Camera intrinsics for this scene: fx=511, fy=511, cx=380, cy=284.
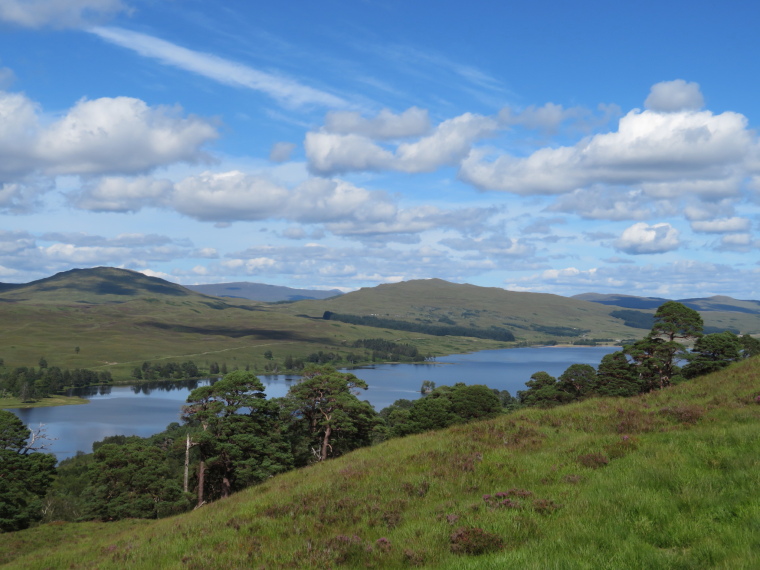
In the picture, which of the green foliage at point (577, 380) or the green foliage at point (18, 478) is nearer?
the green foliage at point (18, 478)

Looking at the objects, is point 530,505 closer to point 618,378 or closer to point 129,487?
point 129,487

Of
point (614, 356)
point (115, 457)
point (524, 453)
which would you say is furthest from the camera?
point (614, 356)

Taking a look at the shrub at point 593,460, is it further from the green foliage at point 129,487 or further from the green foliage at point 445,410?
the green foliage at point 445,410

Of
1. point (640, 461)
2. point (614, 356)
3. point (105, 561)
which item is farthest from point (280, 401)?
point (614, 356)

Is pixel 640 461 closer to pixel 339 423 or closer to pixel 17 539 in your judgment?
pixel 17 539

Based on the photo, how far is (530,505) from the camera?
11.6 meters

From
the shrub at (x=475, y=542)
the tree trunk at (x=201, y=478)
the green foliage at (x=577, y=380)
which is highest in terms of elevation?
the shrub at (x=475, y=542)

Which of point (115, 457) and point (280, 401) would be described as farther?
point (115, 457)

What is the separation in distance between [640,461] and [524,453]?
4.08 meters

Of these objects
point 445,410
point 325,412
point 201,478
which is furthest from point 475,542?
point 445,410

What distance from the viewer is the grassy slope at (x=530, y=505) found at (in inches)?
353

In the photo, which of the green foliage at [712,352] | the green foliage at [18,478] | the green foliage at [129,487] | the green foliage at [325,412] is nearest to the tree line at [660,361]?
the green foliage at [712,352]

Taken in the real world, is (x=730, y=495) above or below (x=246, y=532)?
above

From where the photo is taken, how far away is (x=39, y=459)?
5969cm
